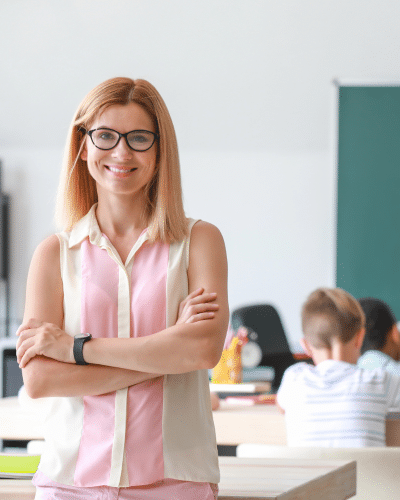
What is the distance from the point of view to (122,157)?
50.4 inches

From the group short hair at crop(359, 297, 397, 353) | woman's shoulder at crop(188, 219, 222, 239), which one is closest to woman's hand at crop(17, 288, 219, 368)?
woman's shoulder at crop(188, 219, 222, 239)

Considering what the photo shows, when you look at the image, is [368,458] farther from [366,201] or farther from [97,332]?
[366,201]

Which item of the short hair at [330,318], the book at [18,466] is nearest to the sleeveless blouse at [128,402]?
the book at [18,466]

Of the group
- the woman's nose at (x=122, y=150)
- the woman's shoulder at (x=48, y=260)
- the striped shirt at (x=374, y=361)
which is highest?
the woman's nose at (x=122, y=150)

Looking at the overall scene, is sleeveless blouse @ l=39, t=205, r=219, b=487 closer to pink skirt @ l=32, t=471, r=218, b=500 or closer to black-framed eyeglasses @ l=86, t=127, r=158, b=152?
pink skirt @ l=32, t=471, r=218, b=500

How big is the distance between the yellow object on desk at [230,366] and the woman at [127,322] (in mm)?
1814

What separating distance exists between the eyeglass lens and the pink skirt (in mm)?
577

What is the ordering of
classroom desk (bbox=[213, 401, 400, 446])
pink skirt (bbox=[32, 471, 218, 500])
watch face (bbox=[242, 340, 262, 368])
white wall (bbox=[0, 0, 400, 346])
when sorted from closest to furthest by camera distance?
pink skirt (bbox=[32, 471, 218, 500]) → classroom desk (bbox=[213, 401, 400, 446]) → watch face (bbox=[242, 340, 262, 368]) → white wall (bbox=[0, 0, 400, 346])

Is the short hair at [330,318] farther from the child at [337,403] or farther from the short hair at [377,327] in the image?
the short hair at [377,327]

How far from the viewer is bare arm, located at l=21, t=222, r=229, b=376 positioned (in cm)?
120

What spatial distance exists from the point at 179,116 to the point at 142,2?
1.37m

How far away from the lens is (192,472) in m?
1.18

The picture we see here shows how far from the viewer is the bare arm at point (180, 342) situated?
1198 millimetres

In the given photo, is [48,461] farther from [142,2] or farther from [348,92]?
[142,2]
